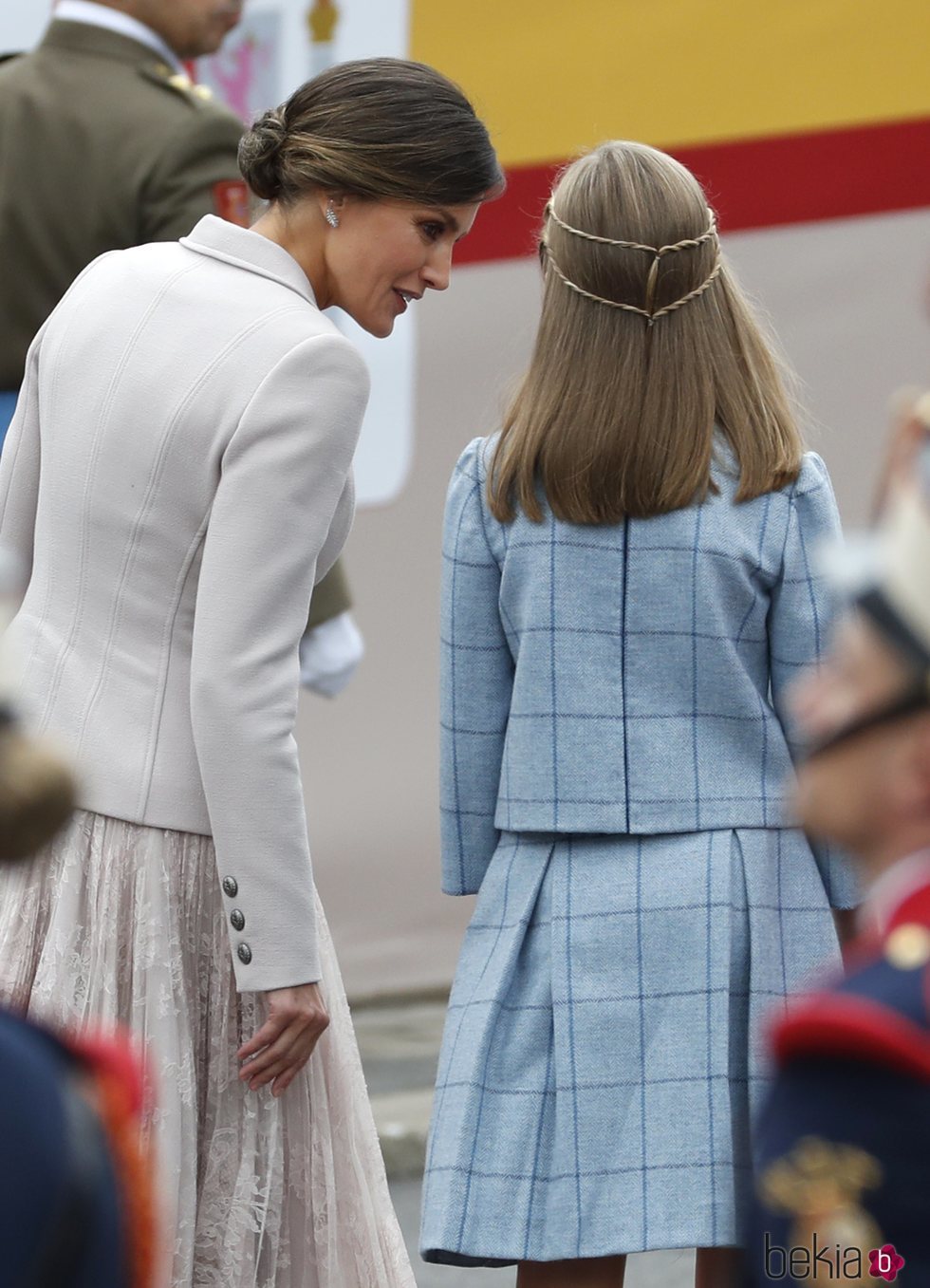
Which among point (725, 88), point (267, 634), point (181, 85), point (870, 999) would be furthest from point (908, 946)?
point (725, 88)

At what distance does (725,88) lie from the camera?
14.6 feet

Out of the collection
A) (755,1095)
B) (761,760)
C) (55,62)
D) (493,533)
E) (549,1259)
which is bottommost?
(549,1259)

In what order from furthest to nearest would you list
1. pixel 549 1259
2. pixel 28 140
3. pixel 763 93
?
pixel 763 93, pixel 28 140, pixel 549 1259

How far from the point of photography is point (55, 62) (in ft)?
11.1

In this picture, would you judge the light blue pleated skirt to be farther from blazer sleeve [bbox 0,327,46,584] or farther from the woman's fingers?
blazer sleeve [bbox 0,327,46,584]

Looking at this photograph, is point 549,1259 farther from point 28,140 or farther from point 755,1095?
point 28,140

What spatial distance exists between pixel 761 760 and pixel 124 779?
72 centimetres

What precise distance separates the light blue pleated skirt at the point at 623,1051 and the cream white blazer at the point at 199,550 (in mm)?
394

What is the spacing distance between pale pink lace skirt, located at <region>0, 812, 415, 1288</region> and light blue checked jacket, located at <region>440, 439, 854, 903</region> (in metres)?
0.37

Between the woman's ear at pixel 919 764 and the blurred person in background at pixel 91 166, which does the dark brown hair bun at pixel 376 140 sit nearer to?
the blurred person in background at pixel 91 166

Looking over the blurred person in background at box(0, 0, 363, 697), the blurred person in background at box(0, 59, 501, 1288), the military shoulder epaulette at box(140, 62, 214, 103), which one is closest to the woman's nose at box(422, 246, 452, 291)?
the blurred person in background at box(0, 59, 501, 1288)

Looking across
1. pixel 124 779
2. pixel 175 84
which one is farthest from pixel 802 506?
pixel 175 84

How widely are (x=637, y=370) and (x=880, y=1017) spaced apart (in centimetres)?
144

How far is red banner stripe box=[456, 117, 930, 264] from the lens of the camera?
14.6 feet
